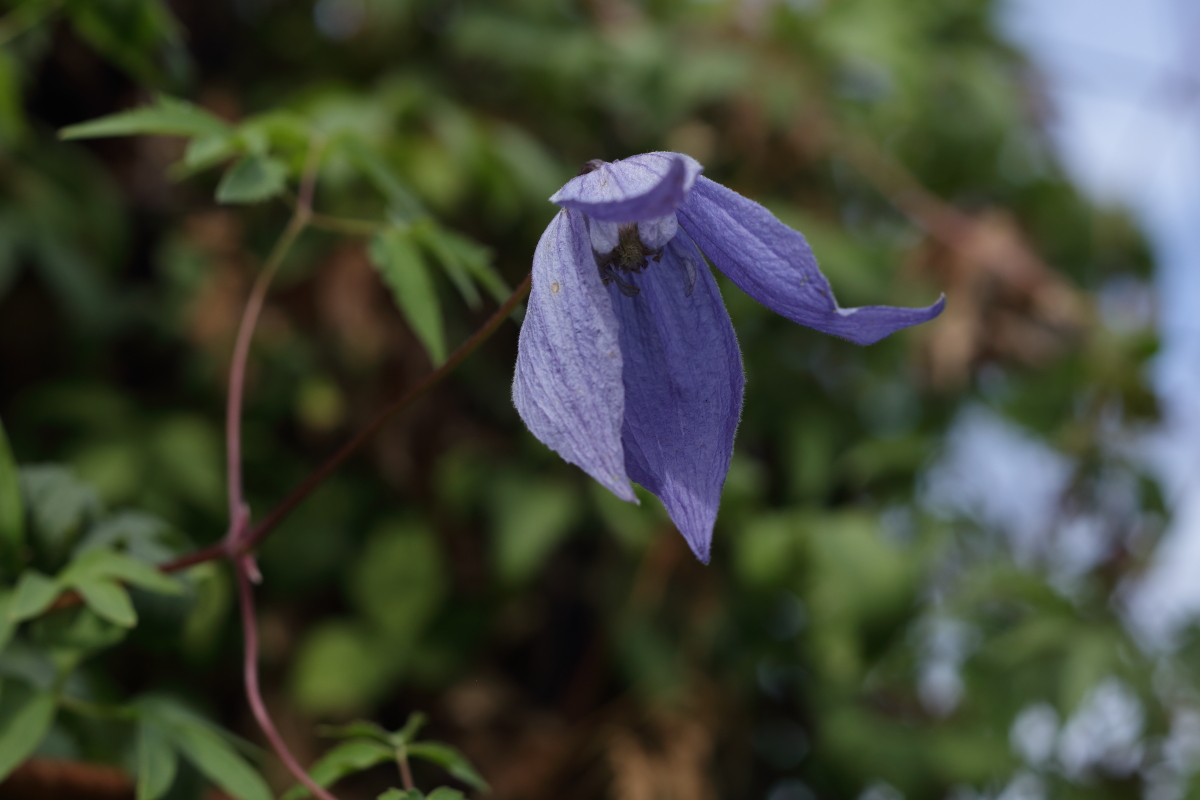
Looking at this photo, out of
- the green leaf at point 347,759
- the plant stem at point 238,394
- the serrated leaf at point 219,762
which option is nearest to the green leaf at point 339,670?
the plant stem at point 238,394

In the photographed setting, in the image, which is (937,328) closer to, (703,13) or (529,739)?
(703,13)

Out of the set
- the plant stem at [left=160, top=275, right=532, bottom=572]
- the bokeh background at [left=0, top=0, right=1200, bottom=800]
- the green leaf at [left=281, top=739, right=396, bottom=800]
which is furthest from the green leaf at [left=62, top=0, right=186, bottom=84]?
the green leaf at [left=281, top=739, right=396, bottom=800]

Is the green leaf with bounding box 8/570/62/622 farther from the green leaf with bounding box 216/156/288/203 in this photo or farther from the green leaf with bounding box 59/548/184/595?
the green leaf with bounding box 216/156/288/203

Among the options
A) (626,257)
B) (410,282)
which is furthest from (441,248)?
(626,257)

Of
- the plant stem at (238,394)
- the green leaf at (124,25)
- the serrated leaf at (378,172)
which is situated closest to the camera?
the plant stem at (238,394)

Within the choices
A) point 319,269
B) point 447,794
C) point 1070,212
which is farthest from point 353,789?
point 1070,212

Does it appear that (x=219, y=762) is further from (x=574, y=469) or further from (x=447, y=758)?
(x=574, y=469)

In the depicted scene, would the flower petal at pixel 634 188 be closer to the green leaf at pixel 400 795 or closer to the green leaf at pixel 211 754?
the green leaf at pixel 400 795
